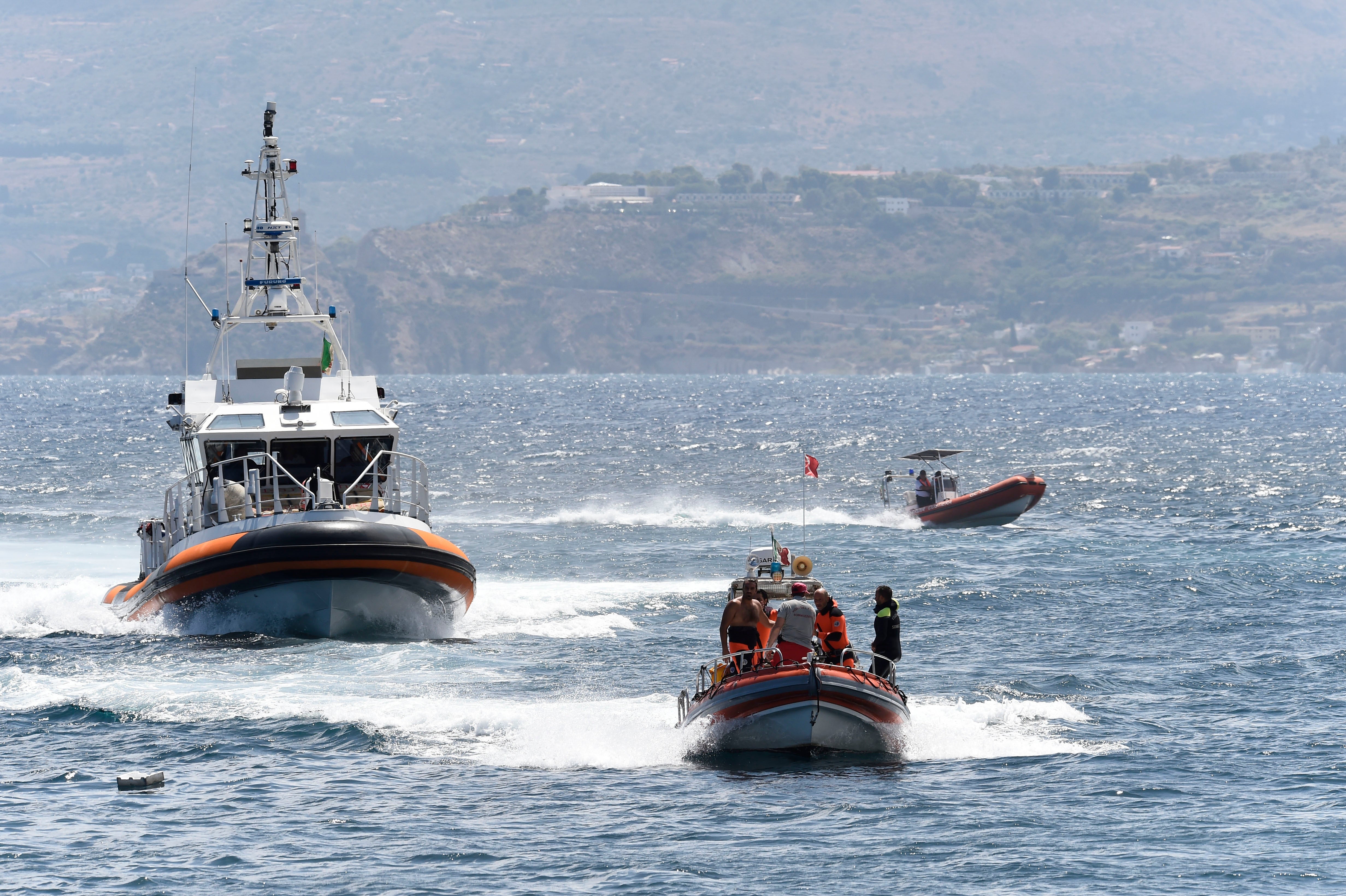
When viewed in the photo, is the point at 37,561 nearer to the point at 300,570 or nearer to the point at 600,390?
the point at 300,570

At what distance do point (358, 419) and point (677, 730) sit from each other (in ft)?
32.6

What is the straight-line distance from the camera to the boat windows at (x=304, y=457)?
91.1ft

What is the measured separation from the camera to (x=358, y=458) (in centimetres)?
2823

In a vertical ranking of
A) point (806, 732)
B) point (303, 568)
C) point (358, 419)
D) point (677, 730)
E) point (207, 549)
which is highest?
point (358, 419)

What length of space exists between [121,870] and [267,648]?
32.4 ft

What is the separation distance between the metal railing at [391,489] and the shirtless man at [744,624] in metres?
7.74

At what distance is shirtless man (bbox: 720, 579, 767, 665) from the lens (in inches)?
775

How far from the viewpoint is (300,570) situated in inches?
984

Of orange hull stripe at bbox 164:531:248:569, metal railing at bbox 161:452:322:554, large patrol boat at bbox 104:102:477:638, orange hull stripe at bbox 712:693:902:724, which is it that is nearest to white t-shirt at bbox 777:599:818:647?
orange hull stripe at bbox 712:693:902:724

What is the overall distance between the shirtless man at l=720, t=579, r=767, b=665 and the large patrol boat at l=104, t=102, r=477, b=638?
23.8 ft

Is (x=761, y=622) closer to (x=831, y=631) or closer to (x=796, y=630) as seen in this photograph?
(x=796, y=630)

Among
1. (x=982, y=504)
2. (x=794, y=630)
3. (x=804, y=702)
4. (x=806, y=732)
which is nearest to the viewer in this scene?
(x=804, y=702)

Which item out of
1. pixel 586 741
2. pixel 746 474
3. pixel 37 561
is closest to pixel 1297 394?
pixel 746 474

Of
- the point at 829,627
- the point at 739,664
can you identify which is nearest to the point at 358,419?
the point at 739,664
